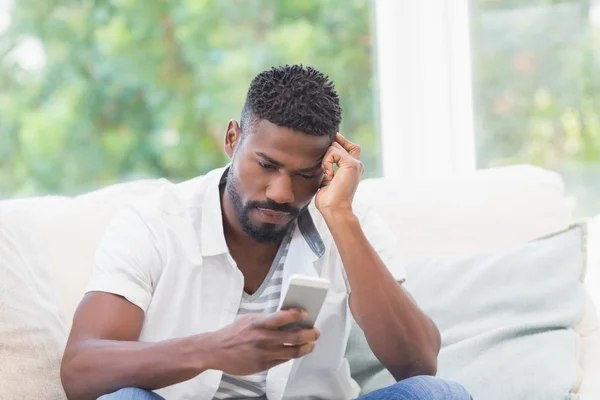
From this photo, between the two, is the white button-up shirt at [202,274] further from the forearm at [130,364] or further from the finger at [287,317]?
the finger at [287,317]

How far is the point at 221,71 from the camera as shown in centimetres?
291

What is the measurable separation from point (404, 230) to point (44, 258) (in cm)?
86

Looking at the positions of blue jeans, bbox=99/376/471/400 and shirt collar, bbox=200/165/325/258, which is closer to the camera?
blue jeans, bbox=99/376/471/400

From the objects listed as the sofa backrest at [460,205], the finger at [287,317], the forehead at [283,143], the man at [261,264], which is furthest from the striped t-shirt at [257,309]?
the sofa backrest at [460,205]

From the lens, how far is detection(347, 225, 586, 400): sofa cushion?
1757 millimetres

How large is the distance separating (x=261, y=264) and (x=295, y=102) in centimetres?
35

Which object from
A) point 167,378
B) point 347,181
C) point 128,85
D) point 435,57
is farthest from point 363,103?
point 167,378

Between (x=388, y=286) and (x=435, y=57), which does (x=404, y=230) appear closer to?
(x=388, y=286)

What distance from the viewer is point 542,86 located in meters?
2.85

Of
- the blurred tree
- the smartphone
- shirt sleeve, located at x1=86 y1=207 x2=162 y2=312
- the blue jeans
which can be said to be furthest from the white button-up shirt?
the blurred tree

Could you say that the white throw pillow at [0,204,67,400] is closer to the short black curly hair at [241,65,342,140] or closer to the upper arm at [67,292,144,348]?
the upper arm at [67,292,144,348]

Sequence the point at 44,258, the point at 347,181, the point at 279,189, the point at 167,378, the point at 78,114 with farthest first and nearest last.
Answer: the point at 78,114, the point at 44,258, the point at 347,181, the point at 279,189, the point at 167,378

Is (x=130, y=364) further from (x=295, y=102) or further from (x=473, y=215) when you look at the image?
(x=473, y=215)

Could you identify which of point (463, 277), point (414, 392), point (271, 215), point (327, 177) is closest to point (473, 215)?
point (463, 277)
